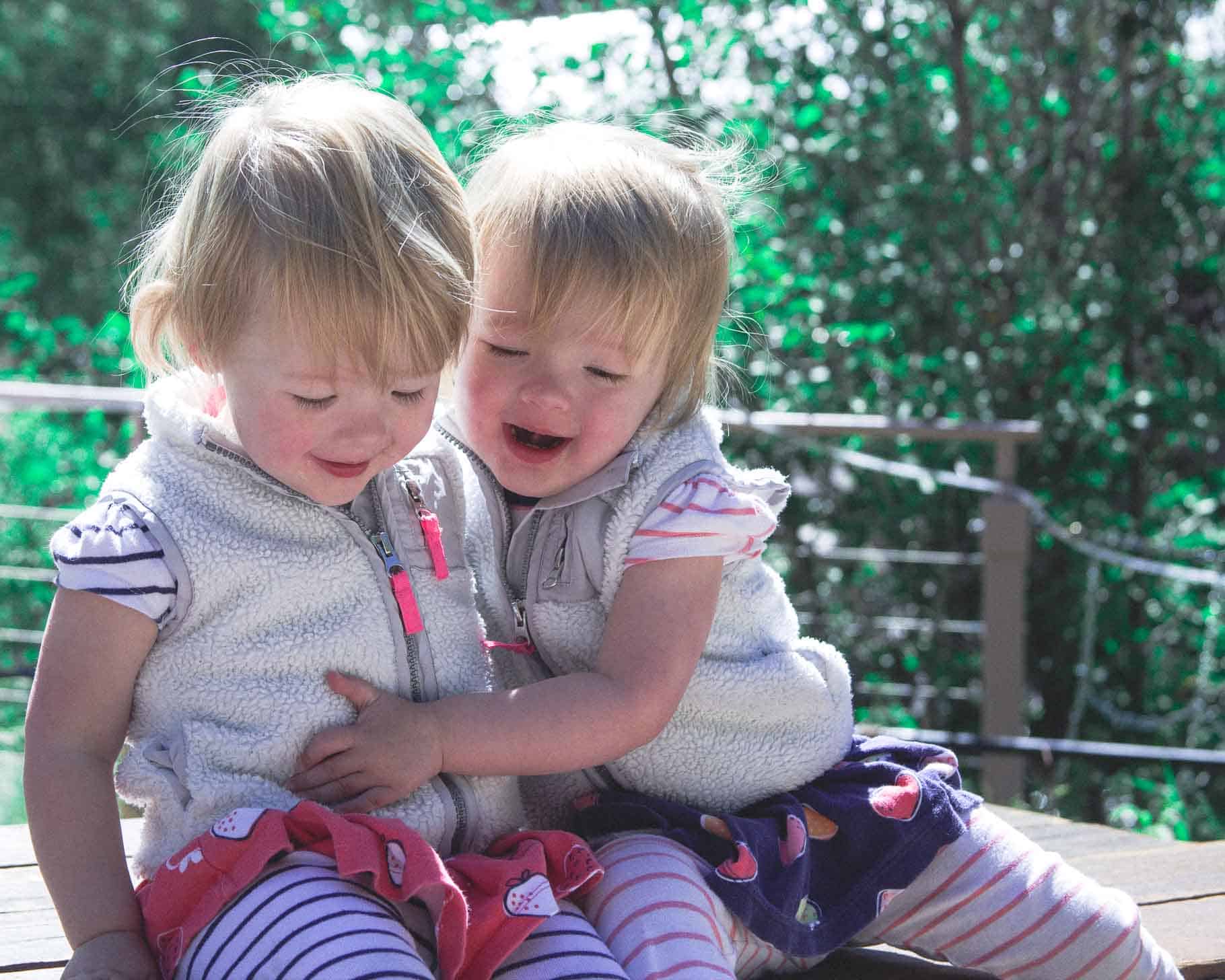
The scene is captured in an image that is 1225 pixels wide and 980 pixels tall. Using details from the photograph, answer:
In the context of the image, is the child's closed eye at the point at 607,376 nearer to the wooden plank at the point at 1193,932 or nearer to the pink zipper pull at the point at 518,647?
the pink zipper pull at the point at 518,647

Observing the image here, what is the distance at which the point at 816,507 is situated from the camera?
4.36 meters

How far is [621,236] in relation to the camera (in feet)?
4.88

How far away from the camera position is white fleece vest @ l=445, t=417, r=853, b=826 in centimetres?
154

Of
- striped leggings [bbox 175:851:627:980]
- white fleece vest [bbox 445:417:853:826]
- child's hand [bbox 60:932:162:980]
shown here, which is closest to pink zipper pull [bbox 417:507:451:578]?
white fleece vest [bbox 445:417:853:826]

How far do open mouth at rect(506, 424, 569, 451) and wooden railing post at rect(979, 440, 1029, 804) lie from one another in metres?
2.43

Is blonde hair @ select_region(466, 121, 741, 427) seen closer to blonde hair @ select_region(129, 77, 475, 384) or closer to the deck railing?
blonde hair @ select_region(129, 77, 475, 384)

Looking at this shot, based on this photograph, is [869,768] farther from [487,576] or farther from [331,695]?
[331,695]

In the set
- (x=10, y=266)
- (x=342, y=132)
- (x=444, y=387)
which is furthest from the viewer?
(x=10, y=266)

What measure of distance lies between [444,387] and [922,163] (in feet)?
9.90

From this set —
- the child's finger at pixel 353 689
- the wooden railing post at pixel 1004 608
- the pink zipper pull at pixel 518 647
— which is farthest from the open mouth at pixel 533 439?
the wooden railing post at pixel 1004 608

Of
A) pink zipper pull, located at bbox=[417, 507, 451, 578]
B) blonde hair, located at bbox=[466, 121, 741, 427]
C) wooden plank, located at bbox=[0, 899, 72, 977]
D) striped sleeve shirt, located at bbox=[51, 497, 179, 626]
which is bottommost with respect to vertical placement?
wooden plank, located at bbox=[0, 899, 72, 977]

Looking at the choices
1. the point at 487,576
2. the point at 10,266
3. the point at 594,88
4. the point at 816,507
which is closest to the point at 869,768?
the point at 487,576

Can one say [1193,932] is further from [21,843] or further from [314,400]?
[21,843]

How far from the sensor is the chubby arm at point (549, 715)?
4.37 feet
